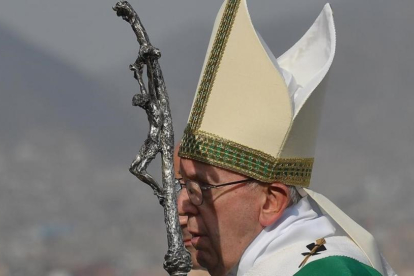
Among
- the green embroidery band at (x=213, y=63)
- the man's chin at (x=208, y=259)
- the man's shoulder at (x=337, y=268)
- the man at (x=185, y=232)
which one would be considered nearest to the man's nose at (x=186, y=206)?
the man at (x=185, y=232)

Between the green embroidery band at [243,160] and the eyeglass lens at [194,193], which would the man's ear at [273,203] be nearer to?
the green embroidery band at [243,160]

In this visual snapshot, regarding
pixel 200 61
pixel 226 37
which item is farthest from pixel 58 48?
pixel 226 37

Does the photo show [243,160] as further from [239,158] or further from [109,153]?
[109,153]

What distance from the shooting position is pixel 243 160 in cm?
477

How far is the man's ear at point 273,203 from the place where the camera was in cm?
471

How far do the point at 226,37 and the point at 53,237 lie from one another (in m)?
5.05

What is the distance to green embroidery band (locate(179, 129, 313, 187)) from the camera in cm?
474

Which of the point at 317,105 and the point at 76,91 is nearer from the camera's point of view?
the point at 317,105

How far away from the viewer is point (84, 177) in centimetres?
1009

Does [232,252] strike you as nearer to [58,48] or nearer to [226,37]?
[226,37]

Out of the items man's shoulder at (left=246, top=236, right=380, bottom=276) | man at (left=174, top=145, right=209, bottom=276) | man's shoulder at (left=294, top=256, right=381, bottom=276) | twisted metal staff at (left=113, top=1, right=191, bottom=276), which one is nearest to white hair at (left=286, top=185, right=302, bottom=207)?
man's shoulder at (left=246, top=236, right=380, bottom=276)

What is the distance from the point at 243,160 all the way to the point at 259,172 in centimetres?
7

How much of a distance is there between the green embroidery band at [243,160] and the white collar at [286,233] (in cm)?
10

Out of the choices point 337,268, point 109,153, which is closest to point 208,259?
point 337,268
